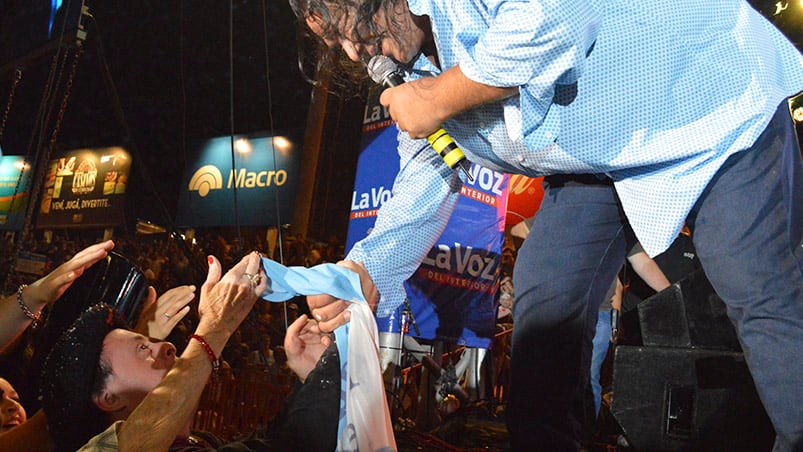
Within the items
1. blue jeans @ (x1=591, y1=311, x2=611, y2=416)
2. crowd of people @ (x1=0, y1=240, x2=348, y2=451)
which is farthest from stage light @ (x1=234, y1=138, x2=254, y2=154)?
crowd of people @ (x1=0, y1=240, x2=348, y2=451)

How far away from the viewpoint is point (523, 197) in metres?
6.97

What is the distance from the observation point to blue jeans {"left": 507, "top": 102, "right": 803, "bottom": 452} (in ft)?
3.53

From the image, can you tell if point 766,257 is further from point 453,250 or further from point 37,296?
point 453,250

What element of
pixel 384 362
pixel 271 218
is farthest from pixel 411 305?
pixel 271 218

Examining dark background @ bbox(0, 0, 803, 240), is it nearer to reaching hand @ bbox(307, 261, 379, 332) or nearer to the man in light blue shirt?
reaching hand @ bbox(307, 261, 379, 332)

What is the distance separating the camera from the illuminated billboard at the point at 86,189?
17641mm

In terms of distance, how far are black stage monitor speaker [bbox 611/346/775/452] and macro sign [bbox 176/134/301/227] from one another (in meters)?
11.8

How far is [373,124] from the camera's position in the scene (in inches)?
193

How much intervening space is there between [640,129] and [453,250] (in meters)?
3.42

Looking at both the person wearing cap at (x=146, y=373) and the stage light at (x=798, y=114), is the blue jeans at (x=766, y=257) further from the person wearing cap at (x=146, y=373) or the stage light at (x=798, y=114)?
the stage light at (x=798, y=114)

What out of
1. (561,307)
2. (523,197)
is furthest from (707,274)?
(523,197)

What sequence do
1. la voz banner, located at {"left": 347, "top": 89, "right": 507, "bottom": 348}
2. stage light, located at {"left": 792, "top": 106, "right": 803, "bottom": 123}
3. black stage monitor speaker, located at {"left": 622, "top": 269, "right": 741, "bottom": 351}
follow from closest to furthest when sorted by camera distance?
black stage monitor speaker, located at {"left": 622, "top": 269, "right": 741, "bottom": 351} < la voz banner, located at {"left": 347, "top": 89, "right": 507, "bottom": 348} < stage light, located at {"left": 792, "top": 106, "right": 803, "bottom": 123}

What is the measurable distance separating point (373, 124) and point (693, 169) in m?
3.88

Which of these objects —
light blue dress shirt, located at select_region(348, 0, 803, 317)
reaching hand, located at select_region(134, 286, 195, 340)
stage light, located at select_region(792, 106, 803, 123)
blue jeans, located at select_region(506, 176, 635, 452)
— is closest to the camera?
light blue dress shirt, located at select_region(348, 0, 803, 317)
